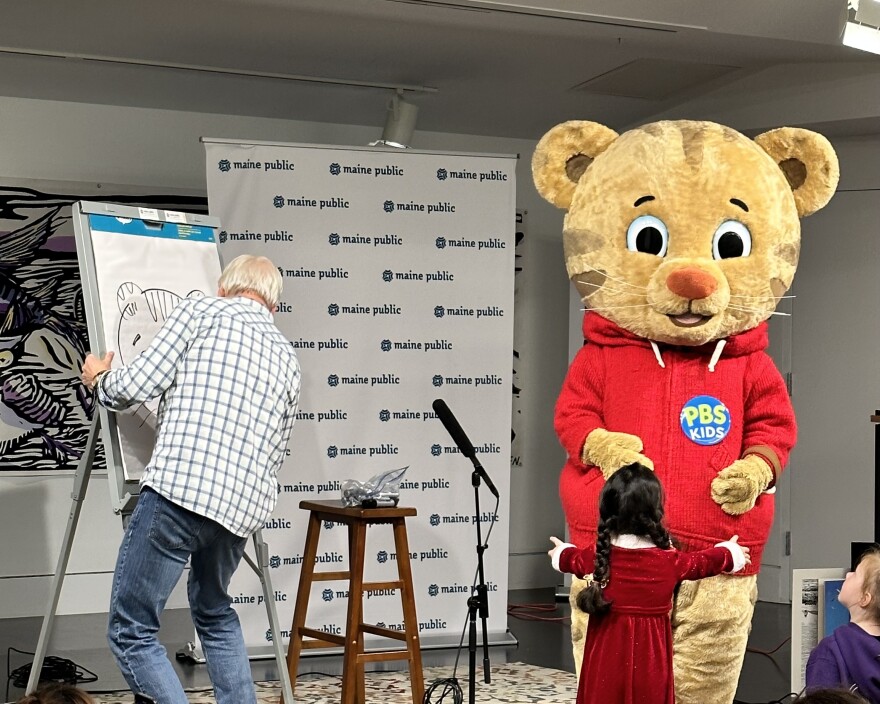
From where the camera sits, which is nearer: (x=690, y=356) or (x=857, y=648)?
(x=857, y=648)

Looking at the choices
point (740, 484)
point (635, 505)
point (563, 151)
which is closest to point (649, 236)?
point (563, 151)

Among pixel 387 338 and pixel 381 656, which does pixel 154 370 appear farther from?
pixel 387 338

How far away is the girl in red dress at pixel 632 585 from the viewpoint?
111 inches

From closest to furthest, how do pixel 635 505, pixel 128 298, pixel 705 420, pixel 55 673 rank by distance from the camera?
pixel 635 505
pixel 705 420
pixel 128 298
pixel 55 673

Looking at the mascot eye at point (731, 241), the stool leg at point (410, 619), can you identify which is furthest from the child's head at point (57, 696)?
the stool leg at point (410, 619)

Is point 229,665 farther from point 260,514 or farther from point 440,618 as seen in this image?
point 440,618

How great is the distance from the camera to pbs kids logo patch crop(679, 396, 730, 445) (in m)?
3.21

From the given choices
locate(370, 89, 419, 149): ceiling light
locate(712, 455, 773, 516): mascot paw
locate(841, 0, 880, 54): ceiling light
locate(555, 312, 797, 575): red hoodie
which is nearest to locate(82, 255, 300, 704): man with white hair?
locate(555, 312, 797, 575): red hoodie

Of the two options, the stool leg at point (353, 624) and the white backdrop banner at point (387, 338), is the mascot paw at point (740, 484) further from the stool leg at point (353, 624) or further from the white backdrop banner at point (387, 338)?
the white backdrop banner at point (387, 338)

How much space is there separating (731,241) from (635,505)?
91cm

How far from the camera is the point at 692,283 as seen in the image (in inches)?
122

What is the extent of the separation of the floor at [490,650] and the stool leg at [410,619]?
0.77 m

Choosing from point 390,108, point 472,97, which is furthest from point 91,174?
point 472,97

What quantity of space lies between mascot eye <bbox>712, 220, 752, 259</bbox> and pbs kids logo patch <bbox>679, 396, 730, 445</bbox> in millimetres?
415
